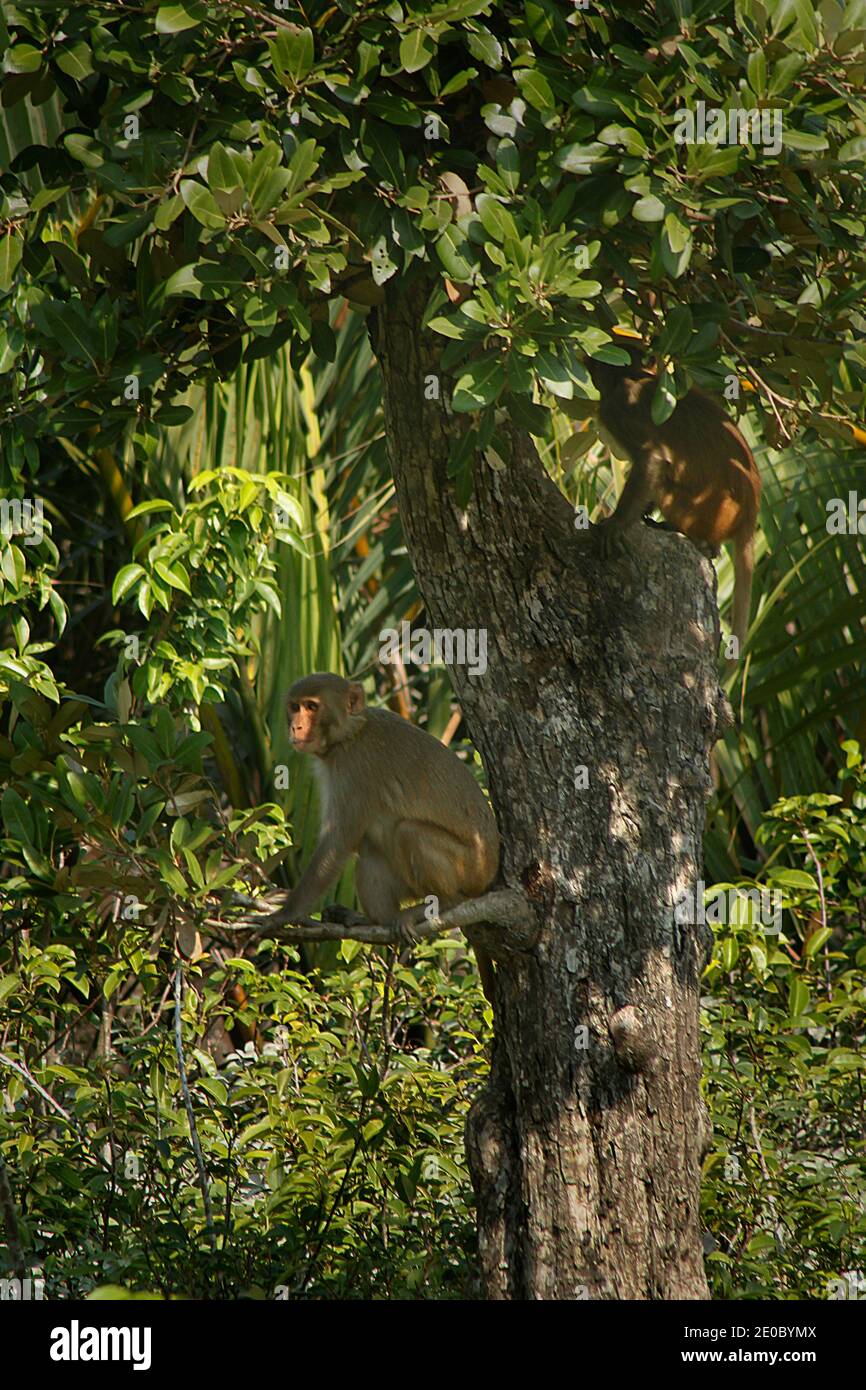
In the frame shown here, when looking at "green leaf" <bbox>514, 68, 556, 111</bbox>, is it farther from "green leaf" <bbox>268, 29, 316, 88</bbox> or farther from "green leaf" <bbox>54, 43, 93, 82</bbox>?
"green leaf" <bbox>54, 43, 93, 82</bbox>

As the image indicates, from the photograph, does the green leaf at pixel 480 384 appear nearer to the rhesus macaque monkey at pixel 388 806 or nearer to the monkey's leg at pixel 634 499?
the monkey's leg at pixel 634 499

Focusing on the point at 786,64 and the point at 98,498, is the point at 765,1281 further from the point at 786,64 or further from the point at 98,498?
the point at 98,498

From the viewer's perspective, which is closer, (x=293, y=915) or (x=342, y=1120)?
(x=293, y=915)

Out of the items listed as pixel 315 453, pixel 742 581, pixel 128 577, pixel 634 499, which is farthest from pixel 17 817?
pixel 315 453

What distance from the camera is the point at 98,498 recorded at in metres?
8.31

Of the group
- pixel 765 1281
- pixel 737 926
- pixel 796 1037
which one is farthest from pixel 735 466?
pixel 765 1281

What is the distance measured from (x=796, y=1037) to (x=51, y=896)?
8.21ft

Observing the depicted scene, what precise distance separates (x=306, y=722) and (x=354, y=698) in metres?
0.19

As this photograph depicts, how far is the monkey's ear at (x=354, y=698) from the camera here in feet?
14.7

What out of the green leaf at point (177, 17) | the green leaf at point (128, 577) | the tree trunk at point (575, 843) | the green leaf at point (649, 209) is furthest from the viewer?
the green leaf at point (128, 577)

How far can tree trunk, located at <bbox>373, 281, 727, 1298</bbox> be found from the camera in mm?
3697

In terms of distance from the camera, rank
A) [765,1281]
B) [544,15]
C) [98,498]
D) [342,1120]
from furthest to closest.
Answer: [98,498], [342,1120], [765,1281], [544,15]

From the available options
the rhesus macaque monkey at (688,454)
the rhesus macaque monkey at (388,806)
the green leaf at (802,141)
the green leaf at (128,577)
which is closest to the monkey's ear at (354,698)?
the rhesus macaque monkey at (388,806)

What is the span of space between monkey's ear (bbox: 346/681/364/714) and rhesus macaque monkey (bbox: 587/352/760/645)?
112 cm
